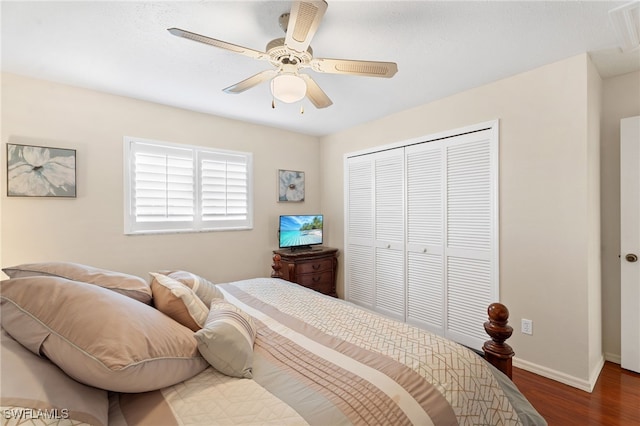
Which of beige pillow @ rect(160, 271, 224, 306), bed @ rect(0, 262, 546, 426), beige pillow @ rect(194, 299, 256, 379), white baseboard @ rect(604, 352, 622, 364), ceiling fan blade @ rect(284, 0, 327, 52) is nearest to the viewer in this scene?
bed @ rect(0, 262, 546, 426)

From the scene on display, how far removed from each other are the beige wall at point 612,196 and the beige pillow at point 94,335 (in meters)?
3.37

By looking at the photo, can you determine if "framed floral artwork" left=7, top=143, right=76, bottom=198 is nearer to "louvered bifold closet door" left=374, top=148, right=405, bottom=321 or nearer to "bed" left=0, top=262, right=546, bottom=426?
"bed" left=0, top=262, right=546, bottom=426

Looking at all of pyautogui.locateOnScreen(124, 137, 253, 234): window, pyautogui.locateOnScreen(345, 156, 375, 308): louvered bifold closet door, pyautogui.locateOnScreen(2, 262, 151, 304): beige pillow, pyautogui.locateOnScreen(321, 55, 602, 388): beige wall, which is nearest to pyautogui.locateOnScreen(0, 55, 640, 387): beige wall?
pyautogui.locateOnScreen(321, 55, 602, 388): beige wall

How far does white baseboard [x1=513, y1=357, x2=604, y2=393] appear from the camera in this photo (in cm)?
219

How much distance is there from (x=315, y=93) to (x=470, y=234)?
1.97 metres

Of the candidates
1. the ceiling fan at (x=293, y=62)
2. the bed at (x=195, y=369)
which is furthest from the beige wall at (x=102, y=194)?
the ceiling fan at (x=293, y=62)

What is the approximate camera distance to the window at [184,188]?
118 inches

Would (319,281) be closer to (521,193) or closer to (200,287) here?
(200,287)

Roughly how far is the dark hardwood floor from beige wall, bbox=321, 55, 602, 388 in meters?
0.11

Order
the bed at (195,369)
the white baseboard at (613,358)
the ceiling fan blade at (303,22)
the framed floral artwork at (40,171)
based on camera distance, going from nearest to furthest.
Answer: the bed at (195,369) < the ceiling fan blade at (303,22) < the framed floral artwork at (40,171) < the white baseboard at (613,358)

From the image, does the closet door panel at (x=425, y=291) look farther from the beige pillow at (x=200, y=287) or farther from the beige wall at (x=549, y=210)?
the beige pillow at (x=200, y=287)

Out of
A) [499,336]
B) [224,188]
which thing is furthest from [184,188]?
[499,336]

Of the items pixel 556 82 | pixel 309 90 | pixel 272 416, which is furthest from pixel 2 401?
pixel 556 82

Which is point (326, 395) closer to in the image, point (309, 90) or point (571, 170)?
point (309, 90)
